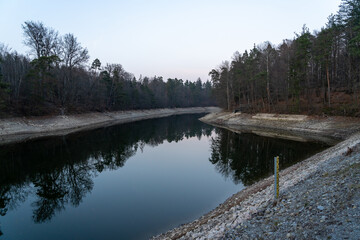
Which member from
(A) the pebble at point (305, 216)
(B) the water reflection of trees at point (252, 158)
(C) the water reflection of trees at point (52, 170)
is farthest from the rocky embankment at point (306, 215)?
(C) the water reflection of trees at point (52, 170)

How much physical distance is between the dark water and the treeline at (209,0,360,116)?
60.3 ft

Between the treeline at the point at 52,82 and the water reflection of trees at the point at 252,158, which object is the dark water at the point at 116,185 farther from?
the treeline at the point at 52,82

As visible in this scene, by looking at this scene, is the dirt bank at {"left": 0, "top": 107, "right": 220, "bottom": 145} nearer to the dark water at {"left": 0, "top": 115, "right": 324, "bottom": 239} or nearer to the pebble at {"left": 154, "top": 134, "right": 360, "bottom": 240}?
the dark water at {"left": 0, "top": 115, "right": 324, "bottom": 239}

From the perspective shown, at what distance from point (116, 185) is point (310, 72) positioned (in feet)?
167

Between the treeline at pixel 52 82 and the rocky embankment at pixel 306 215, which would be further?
the treeline at pixel 52 82

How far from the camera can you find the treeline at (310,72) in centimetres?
3153

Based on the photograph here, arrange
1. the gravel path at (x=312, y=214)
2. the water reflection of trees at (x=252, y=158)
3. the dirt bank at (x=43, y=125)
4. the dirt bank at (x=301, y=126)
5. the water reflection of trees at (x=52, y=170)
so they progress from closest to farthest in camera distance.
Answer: the gravel path at (x=312, y=214) → the water reflection of trees at (x=52, y=170) → the water reflection of trees at (x=252, y=158) → the dirt bank at (x=301, y=126) → the dirt bank at (x=43, y=125)

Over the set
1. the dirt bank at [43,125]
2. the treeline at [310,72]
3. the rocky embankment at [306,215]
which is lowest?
the rocky embankment at [306,215]

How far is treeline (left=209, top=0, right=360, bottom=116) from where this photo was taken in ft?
103

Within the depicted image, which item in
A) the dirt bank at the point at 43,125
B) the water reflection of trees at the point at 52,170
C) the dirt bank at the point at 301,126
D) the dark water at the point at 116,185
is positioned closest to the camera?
the dark water at the point at 116,185

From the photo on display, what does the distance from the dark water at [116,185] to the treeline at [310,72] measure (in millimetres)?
18375

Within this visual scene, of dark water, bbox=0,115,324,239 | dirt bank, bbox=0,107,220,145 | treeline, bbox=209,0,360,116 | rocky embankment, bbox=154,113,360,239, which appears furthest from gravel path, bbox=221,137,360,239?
dirt bank, bbox=0,107,220,145

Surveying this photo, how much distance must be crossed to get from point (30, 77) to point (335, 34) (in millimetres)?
56963

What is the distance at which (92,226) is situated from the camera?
905 cm
